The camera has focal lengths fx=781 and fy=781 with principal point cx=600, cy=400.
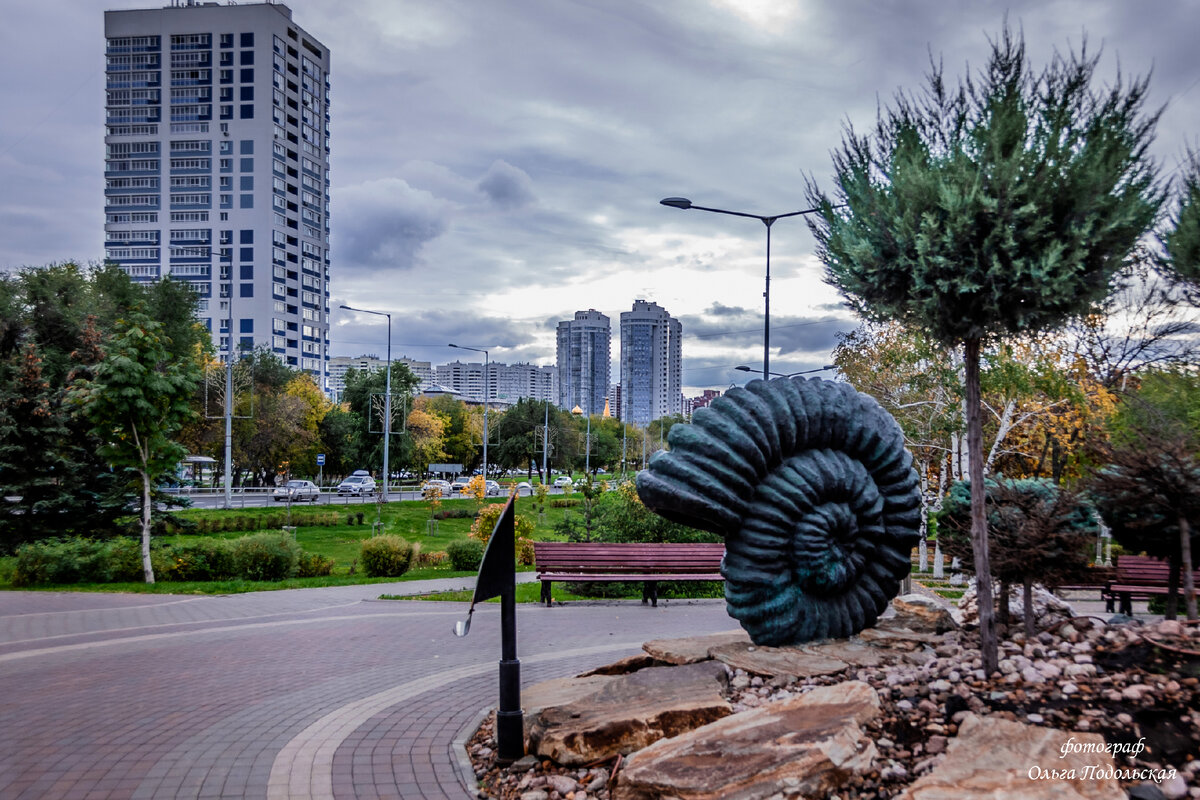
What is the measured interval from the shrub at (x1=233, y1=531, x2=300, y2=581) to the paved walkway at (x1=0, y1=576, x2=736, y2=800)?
124 inches

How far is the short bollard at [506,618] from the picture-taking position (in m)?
5.44

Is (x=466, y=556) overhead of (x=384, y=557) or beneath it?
beneath

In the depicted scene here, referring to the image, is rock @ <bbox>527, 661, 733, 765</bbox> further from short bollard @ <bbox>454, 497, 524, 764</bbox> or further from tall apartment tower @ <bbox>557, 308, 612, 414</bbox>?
tall apartment tower @ <bbox>557, 308, 612, 414</bbox>

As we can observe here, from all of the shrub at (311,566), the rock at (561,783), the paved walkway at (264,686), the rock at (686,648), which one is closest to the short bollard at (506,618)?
the paved walkway at (264,686)

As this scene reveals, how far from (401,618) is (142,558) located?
318 inches

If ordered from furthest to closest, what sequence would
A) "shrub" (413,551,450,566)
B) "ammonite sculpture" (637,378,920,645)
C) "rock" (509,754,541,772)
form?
"shrub" (413,551,450,566) < "ammonite sculpture" (637,378,920,645) < "rock" (509,754,541,772)

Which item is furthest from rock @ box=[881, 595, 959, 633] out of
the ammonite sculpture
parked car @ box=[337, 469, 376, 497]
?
parked car @ box=[337, 469, 376, 497]

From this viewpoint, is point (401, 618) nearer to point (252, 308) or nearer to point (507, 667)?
point (507, 667)

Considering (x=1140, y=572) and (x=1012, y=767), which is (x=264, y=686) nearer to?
(x=1012, y=767)

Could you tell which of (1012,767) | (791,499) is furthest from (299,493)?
(1012,767)

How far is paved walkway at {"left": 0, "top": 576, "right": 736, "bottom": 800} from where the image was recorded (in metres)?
5.31

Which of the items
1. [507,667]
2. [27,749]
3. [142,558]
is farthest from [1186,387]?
[142,558]

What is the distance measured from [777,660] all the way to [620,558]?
678 cm

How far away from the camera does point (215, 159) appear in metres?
84.0
